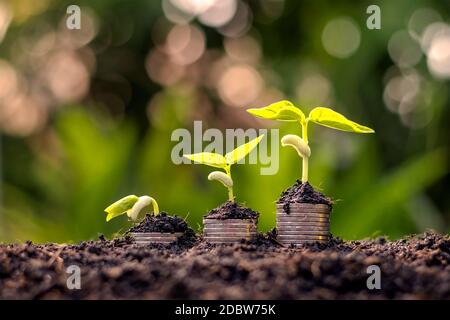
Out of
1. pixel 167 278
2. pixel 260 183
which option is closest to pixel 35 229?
pixel 260 183

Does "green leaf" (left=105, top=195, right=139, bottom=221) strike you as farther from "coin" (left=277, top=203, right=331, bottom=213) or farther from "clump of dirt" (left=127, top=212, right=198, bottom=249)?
"coin" (left=277, top=203, right=331, bottom=213)

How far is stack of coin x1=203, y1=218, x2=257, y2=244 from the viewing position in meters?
1.11

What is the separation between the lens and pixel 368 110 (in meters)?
3.64

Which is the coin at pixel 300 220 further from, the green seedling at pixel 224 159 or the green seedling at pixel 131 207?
the green seedling at pixel 131 207

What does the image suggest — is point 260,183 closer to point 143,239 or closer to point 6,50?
point 143,239

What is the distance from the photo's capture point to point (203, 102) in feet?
12.8

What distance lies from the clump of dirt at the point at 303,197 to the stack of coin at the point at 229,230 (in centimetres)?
6

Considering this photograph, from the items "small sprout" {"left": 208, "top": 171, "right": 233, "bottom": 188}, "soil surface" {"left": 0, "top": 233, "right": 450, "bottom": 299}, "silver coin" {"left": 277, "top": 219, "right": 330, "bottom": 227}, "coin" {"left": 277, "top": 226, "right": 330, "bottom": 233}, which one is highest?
"small sprout" {"left": 208, "top": 171, "right": 233, "bottom": 188}

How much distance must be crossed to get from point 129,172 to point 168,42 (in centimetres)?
98

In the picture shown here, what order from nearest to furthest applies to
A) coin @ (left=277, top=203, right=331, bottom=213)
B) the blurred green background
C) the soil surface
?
the soil surface → coin @ (left=277, top=203, right=331, bottom=213) → the blurred green background

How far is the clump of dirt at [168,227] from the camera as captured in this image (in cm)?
116

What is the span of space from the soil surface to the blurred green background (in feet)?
5.03

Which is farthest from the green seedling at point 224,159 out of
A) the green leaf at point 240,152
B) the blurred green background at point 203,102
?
the blurred green background at point 203,102

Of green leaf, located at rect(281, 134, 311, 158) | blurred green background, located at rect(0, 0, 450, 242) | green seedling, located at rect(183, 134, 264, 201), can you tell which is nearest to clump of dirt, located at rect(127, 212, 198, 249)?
green seedling, located at rect(183, 134, 264, 201)
